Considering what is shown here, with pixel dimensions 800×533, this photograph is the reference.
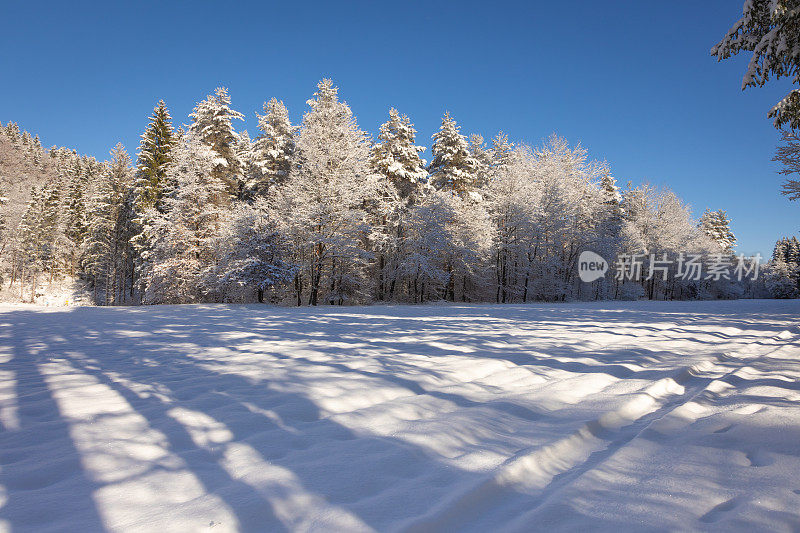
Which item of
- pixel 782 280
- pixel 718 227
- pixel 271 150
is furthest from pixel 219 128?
pixel 782 280

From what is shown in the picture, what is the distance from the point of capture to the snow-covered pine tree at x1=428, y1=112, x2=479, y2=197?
25625 millimetres

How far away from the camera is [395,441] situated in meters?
2.41

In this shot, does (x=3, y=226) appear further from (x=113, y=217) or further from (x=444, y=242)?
(x=444, y=242)

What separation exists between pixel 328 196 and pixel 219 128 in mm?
13568

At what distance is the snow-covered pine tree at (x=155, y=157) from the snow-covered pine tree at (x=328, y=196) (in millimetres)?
12248

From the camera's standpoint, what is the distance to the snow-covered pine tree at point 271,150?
2402 centimetres

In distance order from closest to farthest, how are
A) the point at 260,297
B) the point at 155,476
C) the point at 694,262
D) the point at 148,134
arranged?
the point at 155,476 → the point at 260,297 → the point at 148,134 → the point at 694,262

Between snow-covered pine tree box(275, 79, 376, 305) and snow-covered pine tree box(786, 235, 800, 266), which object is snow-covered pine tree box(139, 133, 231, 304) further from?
snow-covered pine tree box(786, 235, 800, 266)

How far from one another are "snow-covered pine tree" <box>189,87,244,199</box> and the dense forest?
0.31 ft

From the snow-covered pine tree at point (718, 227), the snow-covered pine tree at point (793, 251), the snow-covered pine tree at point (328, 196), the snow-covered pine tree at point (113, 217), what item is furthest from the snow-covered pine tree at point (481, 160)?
the snow-covered pine tree at point (793, 251)

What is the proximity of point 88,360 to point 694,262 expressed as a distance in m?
47.4

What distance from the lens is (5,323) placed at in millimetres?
8234

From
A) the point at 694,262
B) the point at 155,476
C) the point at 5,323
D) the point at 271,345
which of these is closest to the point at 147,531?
the point at 155,476

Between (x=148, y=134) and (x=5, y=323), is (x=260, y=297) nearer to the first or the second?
(x=5, y=323)
